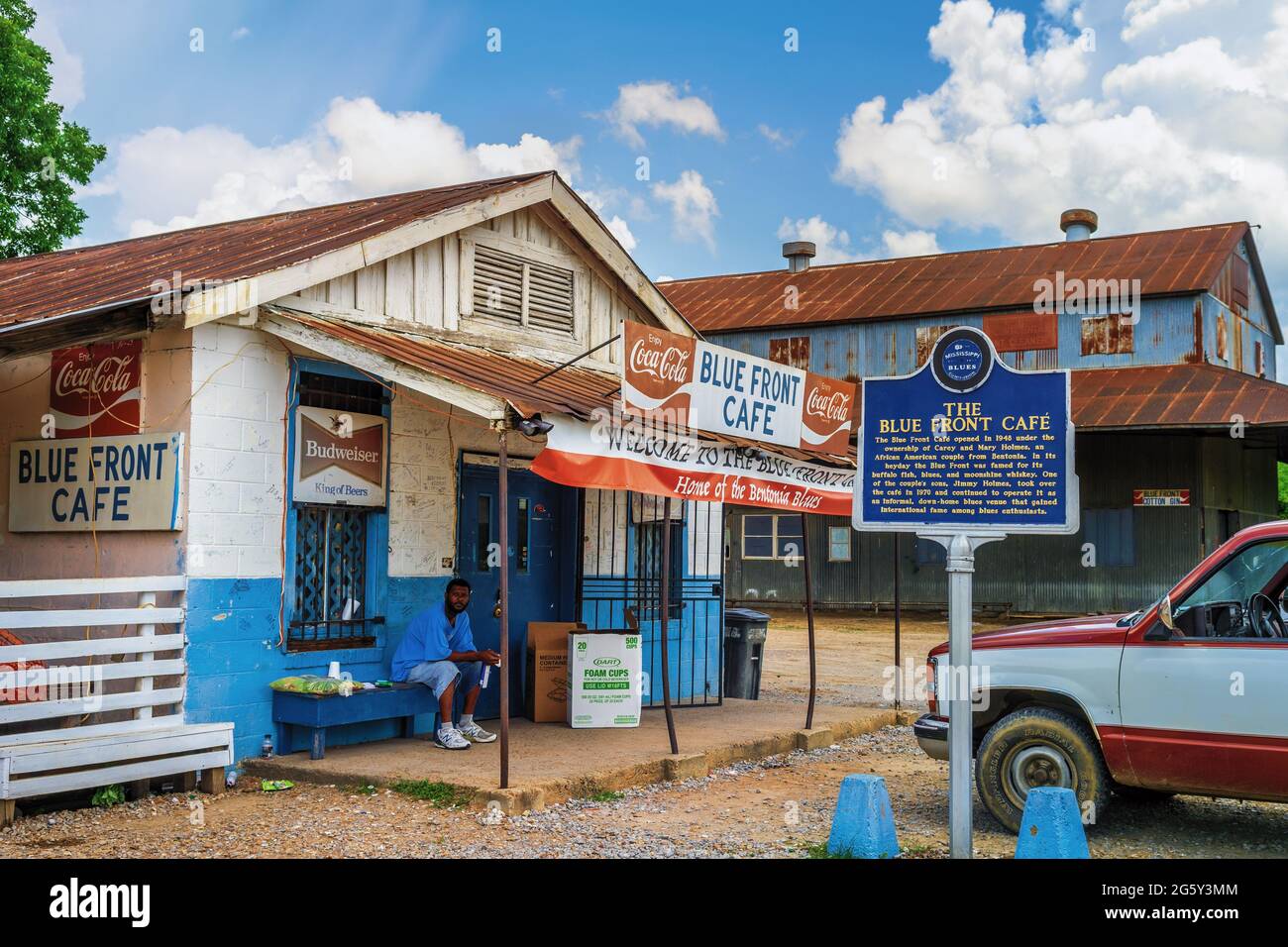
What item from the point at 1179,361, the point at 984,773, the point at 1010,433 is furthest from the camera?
the point at 1179,361

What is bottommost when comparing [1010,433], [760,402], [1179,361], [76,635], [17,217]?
[76,635]

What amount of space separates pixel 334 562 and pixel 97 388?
2.21 meters

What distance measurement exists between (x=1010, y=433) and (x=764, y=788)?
4.17m

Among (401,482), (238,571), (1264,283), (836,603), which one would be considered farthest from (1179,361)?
(238,571)

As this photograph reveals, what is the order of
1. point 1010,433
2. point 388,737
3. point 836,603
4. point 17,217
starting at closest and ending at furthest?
1. point 1010,433
2. point 388,737
3. point 17,217
4. point 836,603

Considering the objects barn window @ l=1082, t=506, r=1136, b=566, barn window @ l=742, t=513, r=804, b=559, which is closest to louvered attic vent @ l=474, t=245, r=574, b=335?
barn window @ l=1082, t=506, r=1136, b=566

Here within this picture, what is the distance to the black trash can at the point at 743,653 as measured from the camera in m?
14.3

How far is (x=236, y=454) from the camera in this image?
9.18 m

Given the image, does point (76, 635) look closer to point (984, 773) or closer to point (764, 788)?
point (764, 788)

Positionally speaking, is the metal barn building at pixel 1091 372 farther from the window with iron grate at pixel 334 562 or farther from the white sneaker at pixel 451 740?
the window with iron grate at pixel 334 562

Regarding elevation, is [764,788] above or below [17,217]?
below

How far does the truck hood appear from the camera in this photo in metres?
7.77

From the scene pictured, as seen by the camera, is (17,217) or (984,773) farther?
(17,217)

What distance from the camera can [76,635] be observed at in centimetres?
963
